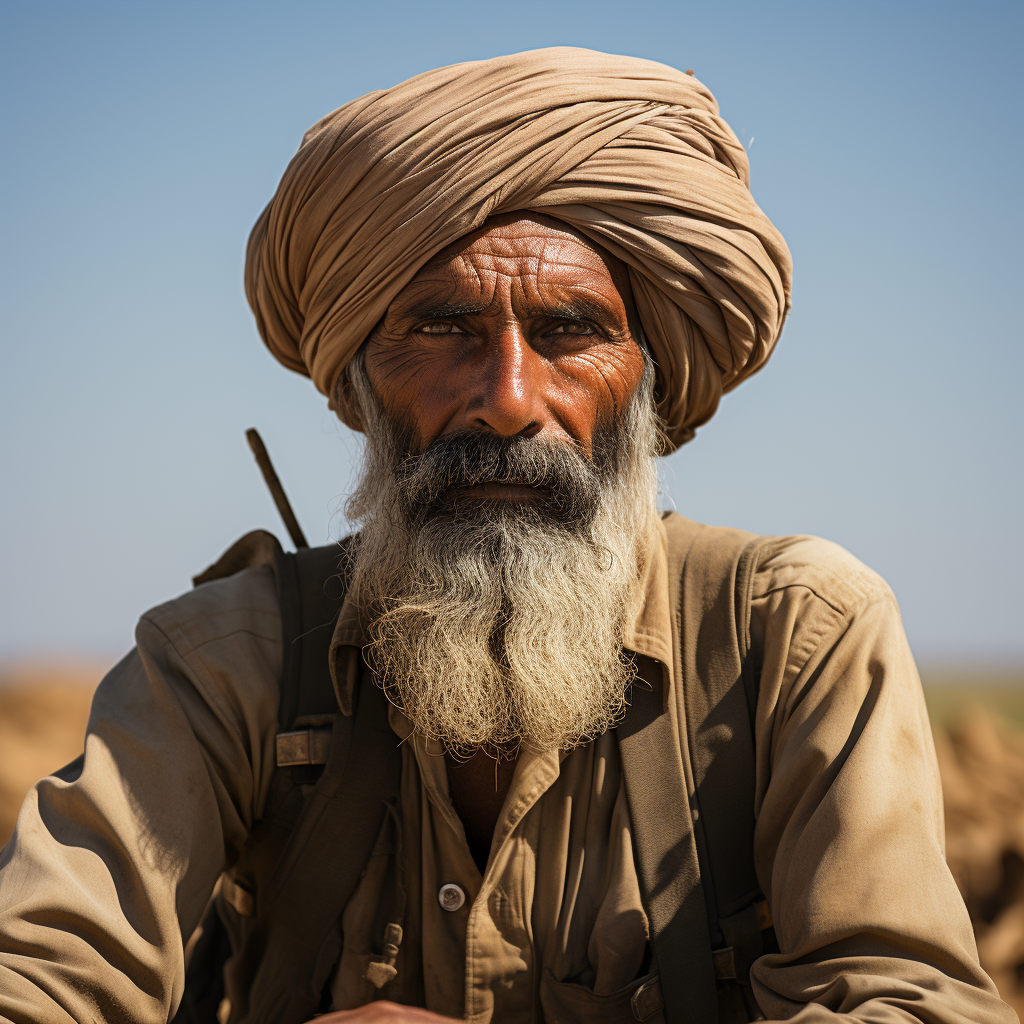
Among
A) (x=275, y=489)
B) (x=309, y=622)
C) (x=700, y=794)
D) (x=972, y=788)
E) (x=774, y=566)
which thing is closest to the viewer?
(x=700, y=794)

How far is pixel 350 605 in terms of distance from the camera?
93.0 inches

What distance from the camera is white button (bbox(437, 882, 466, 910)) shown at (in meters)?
2.11

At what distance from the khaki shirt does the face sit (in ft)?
1.55

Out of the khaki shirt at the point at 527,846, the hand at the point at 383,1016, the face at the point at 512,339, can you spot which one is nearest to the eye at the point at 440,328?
the face at the point at 512,339

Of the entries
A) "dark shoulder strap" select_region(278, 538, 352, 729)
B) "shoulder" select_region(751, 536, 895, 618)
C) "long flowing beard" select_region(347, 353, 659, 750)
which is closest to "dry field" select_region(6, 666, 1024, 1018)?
"shoulder" select_region(751, 536, 895, 618)

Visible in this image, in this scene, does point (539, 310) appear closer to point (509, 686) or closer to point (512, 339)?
point (512, 339)

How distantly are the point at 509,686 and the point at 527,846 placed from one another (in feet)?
1.13

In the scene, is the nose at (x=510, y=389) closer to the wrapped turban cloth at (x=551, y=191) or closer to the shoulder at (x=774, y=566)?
the wrapped turban cloth at (x=551, y=191)

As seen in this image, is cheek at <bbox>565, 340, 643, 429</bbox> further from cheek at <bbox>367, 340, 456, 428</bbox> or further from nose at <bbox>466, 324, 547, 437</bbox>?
cheek at <bbox>367, 340, 456, 428</bbox>

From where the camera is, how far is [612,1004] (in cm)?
195

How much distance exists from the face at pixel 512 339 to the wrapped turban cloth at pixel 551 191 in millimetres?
57

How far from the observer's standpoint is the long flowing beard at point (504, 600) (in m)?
2.17

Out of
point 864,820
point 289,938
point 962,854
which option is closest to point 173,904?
point 289,938

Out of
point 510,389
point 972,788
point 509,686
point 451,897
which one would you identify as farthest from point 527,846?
point 972,788
